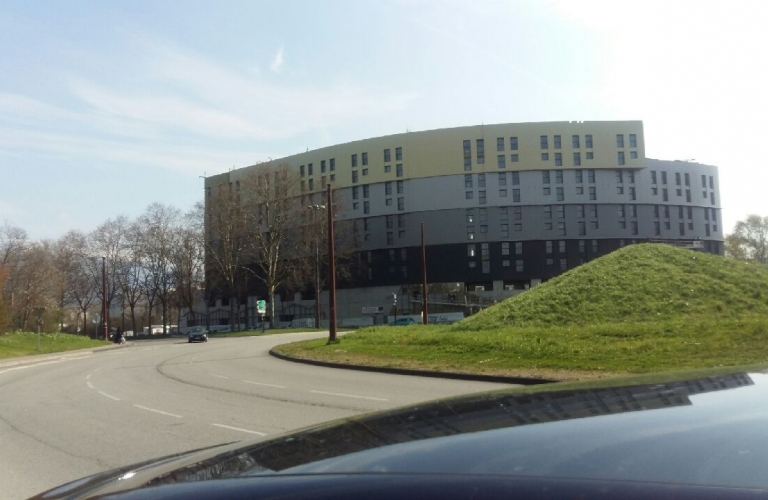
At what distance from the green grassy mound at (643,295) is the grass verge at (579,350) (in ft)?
9.18

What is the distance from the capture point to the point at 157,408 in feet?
43.3

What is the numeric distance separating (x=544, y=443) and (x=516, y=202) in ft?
301

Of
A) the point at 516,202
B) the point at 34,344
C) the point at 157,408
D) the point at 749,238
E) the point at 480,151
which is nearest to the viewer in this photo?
the point at 157,408

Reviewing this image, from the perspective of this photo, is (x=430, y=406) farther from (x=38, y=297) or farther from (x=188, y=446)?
(x=38, y=297)

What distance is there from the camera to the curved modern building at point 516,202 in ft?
299

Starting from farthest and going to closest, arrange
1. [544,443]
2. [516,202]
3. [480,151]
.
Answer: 1. [480,151]
2. [516,202]
3. [544,443]

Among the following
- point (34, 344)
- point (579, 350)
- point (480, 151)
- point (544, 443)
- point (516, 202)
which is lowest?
point (34, 344)

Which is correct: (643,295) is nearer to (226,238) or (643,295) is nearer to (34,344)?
(34,344)

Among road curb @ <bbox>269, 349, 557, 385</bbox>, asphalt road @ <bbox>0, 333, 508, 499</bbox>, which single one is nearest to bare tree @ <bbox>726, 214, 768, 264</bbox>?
road curb @ <bbox>269, 349, 557, 385</bbox>

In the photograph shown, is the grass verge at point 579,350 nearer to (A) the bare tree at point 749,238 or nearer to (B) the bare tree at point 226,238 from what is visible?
(B) the bare tree at point 226,238

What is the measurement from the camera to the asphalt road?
8.43 meters

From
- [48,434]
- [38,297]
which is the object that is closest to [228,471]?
[48,434]

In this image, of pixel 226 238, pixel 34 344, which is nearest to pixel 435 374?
pixel 34 344

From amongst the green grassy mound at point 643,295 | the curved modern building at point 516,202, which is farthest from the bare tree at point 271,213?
the green grassy mound at point 643,295
